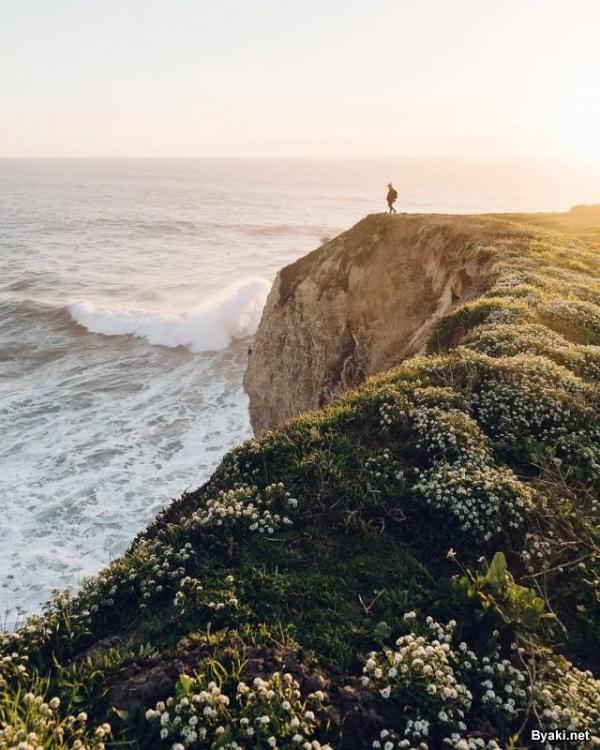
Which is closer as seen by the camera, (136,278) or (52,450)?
(52,450)

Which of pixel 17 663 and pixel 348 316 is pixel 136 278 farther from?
pixel 17 663

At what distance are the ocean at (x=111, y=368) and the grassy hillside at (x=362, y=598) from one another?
551cm

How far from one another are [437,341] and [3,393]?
28224mm

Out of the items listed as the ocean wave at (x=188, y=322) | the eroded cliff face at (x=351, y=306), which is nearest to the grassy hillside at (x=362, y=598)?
the eroded cliff face at (x=351, y=306)

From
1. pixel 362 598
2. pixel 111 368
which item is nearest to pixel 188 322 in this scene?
pixel 111 368

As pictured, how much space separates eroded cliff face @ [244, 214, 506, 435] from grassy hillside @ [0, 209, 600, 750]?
1254 cm

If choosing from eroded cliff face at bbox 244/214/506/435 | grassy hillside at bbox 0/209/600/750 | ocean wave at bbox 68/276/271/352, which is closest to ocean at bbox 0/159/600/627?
ocean wave at bbox 68/276/271/352

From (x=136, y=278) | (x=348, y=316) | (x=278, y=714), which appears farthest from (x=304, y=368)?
(x=136, y=278)

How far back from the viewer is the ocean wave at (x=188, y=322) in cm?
4116

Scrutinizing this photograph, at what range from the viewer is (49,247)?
2896 inches

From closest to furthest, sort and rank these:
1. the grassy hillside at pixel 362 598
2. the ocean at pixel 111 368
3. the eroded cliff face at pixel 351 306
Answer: the grassy hillside at pixel 362 598, the ocean at pixel 111 368, the eroded cliff face at pixel 351 306

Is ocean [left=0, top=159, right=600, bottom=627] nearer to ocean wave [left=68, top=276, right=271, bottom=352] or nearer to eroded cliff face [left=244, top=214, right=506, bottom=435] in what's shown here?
ocean wave [left=68, top=276, right=271, bottom=352]

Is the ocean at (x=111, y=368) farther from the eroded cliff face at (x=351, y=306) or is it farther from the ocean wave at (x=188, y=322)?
the eroded cliff face at (x=351, y=306)

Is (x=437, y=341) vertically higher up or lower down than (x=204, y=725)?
higher up
